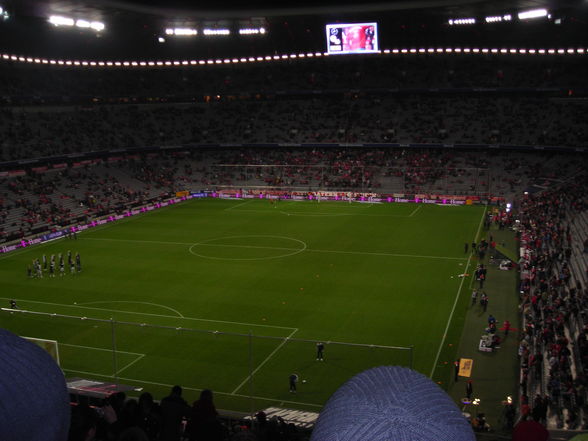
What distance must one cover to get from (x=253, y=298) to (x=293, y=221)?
22.5m

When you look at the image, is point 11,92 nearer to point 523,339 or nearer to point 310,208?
point 310,208

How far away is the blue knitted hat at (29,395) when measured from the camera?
2508 mm

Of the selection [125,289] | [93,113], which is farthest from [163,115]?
[125,289]

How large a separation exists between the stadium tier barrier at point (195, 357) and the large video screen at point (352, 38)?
58.8m

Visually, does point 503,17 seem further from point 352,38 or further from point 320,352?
point 320,352

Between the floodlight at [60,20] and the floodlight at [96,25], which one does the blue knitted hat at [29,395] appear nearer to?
the floodlight at [60,20]

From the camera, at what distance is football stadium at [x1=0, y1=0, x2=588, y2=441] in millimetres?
14594

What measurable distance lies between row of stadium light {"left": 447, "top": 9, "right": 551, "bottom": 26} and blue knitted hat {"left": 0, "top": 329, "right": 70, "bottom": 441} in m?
71.2

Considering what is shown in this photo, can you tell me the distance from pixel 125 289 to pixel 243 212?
26.1 metres

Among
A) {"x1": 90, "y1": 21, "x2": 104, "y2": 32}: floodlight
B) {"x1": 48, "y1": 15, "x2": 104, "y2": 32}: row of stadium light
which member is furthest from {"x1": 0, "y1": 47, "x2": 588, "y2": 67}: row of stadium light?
{"x1": 90, "y1": 21, "x2": 104, "y2": 32}: floodlight

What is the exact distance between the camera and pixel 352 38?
75.1m

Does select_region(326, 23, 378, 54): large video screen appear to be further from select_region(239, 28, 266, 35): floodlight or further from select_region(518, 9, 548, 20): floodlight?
select_region(518, 9, 548, 20): floodlight

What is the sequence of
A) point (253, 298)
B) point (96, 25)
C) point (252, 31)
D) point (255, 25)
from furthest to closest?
point (252, 31) < point (255, 25) < point (96, 25) < point (253, 298)

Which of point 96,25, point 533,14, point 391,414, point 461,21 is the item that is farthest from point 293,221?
point 391,414
